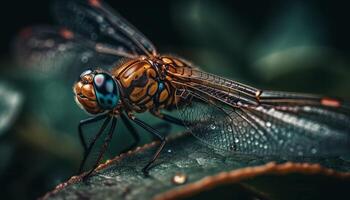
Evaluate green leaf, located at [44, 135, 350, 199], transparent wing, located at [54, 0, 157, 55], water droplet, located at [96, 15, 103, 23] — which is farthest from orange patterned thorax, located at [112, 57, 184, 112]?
water droplet, located at [96, 15, 103, 23]

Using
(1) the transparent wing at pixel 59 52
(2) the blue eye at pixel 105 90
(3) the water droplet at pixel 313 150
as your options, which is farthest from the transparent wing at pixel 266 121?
(1) the transparent wing at pixel 59 52

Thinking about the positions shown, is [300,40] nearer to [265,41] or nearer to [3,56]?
[265,41]

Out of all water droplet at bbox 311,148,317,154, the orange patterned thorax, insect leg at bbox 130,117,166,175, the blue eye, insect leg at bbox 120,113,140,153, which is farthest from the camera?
insect leg at bbox 120,113,140,153

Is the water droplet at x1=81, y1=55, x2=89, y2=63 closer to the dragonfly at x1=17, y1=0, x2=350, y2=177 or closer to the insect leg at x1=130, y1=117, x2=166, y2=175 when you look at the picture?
the dragonfly at x1=17, y1=0, x2=350, y2=177

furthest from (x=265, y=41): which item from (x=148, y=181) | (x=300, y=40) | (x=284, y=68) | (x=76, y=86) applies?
(x=148, y=181)

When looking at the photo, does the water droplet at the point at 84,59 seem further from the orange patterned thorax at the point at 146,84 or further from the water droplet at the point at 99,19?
the orange patterned thorax at the point at 146,84

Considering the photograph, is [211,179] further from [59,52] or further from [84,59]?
[59,52]

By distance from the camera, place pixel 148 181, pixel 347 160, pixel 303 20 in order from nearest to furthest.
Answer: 1. pixel 148 181
2. pixel 347 160
3. pixel 303 20
